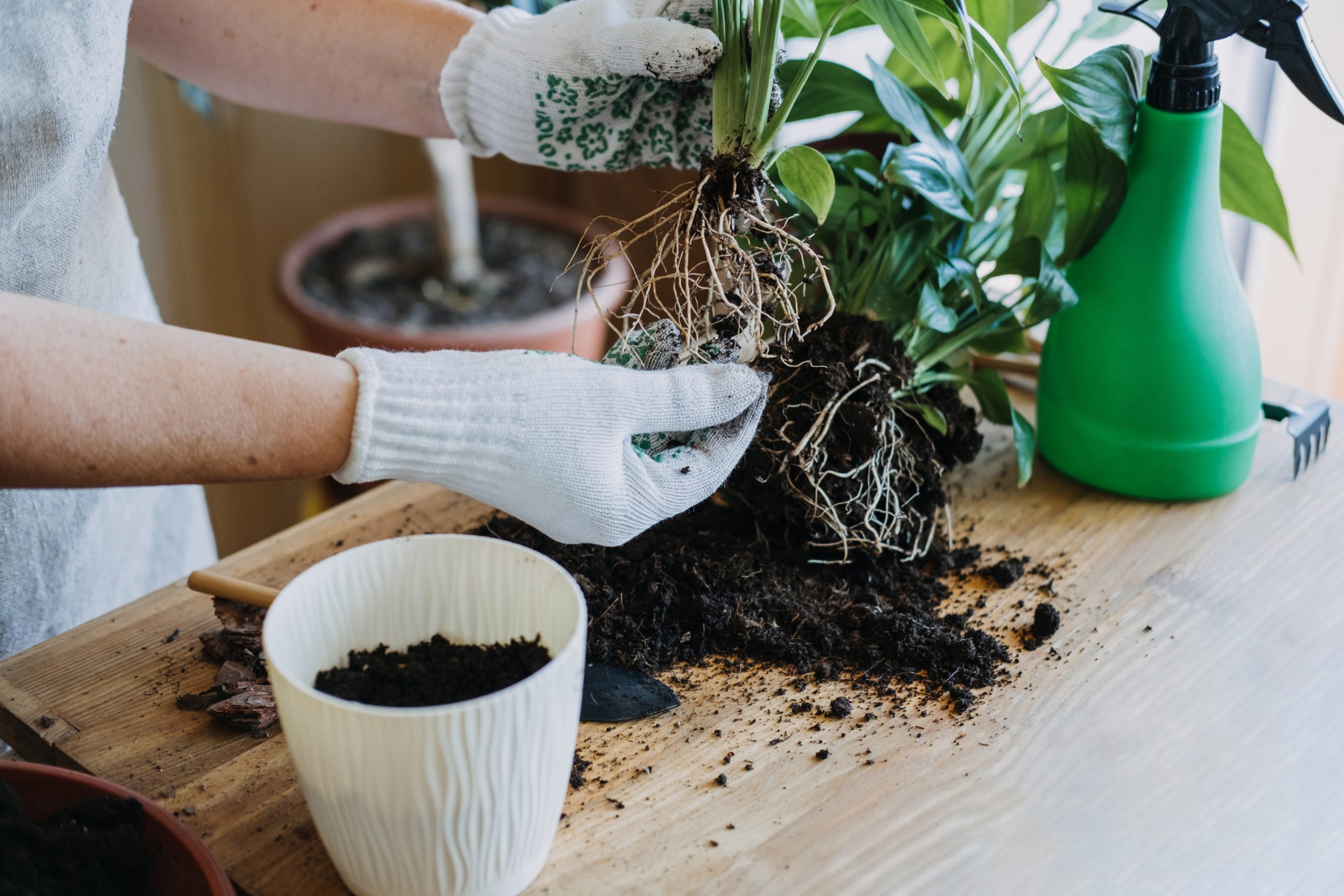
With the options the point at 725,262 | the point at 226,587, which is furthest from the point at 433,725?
the point at 725,262

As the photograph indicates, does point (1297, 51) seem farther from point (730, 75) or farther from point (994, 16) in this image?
point (730, 75)

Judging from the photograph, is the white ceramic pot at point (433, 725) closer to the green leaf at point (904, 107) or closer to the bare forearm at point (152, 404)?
the bare forearm at point (152, 404)

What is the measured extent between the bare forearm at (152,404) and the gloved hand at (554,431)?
1.2 inches

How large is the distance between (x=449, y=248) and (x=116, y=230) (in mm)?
1140

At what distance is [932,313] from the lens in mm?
905

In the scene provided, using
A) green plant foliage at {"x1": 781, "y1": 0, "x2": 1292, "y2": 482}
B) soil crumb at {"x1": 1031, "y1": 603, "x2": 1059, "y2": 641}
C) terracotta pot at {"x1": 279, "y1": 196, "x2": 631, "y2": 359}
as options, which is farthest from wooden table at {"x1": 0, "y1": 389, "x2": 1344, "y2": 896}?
terracotta pot at {"x1": 279, "y1": 196, "x2": 631, "y2": 359}

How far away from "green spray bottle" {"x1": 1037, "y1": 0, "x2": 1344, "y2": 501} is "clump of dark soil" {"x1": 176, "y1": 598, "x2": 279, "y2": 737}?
2.45ft

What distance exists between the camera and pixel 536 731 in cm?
56

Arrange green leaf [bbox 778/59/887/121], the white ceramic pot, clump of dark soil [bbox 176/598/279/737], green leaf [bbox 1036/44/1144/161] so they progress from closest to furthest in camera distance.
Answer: the white ceramic pot → clump of dark soil [bbox 176/598/279/737] → green leaf [bbox 1036/44/1144/161] → green leaf [bbox 778/59/887/121]

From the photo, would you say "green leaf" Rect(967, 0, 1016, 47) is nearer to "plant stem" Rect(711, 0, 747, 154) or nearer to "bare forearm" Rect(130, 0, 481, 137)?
"plant stem" Rect(711, 0, 747, 154)

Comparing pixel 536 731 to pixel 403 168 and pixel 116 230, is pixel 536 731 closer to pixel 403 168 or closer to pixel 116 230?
pixel 116 230

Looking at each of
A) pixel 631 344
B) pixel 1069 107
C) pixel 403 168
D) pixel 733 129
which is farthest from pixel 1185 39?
pixel 403 168

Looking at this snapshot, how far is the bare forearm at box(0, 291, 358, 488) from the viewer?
0.59 metres

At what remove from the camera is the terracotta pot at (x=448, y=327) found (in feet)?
5.86
